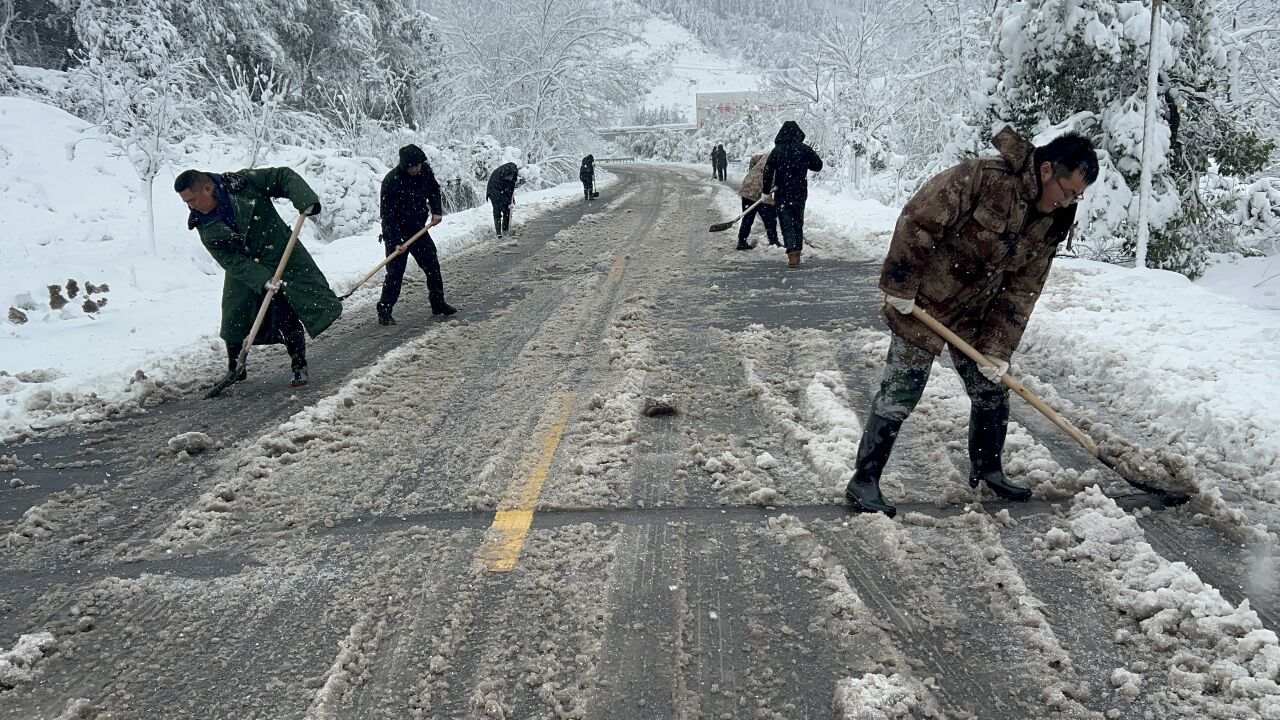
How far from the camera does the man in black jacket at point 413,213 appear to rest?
8008 mm

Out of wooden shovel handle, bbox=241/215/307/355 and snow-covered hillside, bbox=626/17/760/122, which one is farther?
snow-covered hillside, bbox=626/17/760/122

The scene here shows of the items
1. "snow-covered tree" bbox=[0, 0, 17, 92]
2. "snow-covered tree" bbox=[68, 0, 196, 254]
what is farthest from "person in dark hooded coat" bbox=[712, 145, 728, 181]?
"snow-covered tree" bbox=[0, 0, 17, 92]

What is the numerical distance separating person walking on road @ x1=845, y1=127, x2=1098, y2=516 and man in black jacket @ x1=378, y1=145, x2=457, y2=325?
5687 millimetres

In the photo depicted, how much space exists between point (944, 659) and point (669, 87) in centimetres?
16671

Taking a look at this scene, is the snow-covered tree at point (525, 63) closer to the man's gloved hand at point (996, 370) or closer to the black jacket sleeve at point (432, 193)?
the black jacket sleeve at point (432, 193)

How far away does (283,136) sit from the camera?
1973cm

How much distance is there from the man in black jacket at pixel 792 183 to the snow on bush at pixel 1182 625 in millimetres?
7165

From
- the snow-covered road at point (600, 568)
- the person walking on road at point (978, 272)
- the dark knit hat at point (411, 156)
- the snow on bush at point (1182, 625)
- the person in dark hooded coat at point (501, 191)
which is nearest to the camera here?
the snow on bush at point (1182, 625)

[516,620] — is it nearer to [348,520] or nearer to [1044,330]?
[348,520]

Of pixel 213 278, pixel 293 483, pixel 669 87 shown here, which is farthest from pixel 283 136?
pixel 669 87

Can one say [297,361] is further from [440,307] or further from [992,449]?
[992,449]

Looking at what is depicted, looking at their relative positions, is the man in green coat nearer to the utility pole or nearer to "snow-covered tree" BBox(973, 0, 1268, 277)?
the utility pole

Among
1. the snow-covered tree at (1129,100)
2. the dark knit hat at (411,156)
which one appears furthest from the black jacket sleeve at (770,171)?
the dark knit hat at (411,156)

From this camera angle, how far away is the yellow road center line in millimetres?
3146
